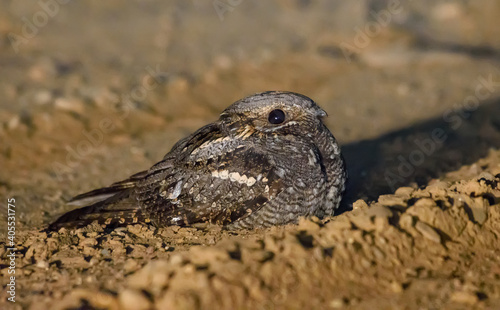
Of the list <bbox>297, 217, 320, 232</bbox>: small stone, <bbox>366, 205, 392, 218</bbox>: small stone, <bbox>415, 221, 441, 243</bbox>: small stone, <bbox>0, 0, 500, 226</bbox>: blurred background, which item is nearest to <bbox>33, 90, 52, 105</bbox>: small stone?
<bbox>0, 0, 500, 226</bbox>: blurred background

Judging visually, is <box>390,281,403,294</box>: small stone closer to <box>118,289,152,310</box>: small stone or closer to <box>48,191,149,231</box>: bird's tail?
<box>118,289,152,310</box>: small stone

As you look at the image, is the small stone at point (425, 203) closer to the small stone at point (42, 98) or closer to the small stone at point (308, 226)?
the small stone at point (308, 226)

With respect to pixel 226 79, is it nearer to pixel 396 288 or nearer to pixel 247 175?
pixel 247 175

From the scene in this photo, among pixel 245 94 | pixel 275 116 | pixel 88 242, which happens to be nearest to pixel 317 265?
pixel 275 116

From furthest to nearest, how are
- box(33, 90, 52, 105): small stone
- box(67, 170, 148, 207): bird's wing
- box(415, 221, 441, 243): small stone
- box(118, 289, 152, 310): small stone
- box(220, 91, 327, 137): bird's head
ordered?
box(33, 90, 52, 105): small stone → box(67, 170, 148, 207): bird's wing → box(220, 91, 327, 137): bird's head → box(415, 221, 441, 243): small stone → box(118, 289, 152, 310): small stone

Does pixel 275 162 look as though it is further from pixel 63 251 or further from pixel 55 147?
pixel 55 147

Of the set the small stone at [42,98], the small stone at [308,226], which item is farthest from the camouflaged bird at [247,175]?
A: the small stone at [42,98]
